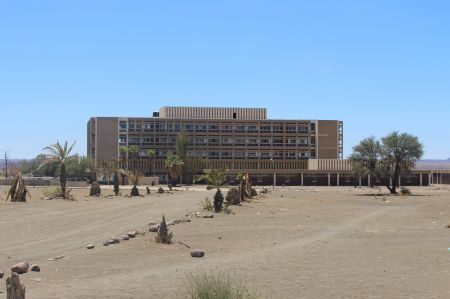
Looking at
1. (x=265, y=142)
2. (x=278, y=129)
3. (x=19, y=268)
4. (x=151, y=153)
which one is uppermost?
(x=278, y=129)

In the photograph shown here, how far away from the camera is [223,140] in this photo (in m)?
156

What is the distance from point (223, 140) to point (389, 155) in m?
72.6

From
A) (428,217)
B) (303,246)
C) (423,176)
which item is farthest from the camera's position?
(423,176)

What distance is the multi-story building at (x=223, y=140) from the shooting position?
6029 inches

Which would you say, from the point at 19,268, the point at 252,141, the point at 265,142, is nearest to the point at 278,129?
the point at 265,142

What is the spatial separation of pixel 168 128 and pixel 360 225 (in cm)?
12701

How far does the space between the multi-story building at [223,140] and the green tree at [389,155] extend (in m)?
65.3

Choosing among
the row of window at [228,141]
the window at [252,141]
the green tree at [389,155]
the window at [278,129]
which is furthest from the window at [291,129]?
the green tree at [389,155]

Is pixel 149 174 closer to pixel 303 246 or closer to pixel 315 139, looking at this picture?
pixel 315 139

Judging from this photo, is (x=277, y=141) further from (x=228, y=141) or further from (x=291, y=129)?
(x=228, y=141)

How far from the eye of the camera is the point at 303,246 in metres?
20.9

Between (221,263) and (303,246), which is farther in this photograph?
(303,246)

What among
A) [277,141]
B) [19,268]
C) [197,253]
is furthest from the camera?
[277,141]

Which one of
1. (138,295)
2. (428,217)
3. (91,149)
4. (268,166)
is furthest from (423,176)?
(138,295)
